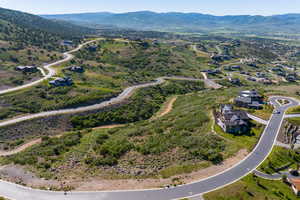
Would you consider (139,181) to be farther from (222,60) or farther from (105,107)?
(222,60)

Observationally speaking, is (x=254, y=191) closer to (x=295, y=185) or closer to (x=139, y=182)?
(x=295, y=185)

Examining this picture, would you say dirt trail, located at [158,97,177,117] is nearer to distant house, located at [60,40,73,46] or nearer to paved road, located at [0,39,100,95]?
paved road, located at [0,39,100,95]

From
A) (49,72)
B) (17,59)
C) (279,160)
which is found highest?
(17,59)

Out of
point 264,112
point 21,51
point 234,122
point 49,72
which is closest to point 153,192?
point 234,122

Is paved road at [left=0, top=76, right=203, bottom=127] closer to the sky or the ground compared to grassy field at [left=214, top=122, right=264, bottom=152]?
closer to the ground

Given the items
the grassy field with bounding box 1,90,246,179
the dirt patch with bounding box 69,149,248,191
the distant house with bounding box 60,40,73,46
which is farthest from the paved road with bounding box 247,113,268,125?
the distant house with bounding box 60,40,73,46

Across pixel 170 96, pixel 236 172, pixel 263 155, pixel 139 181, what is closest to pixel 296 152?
pixel 263 155
